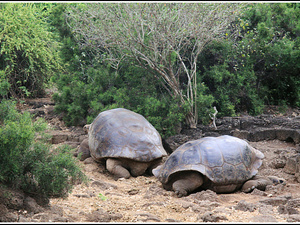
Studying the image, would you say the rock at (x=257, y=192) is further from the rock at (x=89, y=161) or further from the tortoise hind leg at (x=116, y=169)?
the rock at (x=89, y=161)

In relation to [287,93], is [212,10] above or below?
above

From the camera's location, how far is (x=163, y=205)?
3785 mm

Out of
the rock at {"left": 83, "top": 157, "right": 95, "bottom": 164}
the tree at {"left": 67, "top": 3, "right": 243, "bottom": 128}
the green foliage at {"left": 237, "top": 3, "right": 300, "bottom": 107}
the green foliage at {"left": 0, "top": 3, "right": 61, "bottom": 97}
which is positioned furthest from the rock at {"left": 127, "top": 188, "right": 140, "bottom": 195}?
the green foliage at {"left": 0, "top": 3, "right": 61, "bottom": 97}

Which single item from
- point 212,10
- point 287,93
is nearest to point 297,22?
point 287,93

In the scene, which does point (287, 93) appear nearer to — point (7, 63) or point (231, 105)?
point (231, 105)

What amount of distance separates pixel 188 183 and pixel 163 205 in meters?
0.69

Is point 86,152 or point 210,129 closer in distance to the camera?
point 86,152

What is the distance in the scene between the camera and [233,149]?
4.57 metres

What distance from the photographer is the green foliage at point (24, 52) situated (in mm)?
9633

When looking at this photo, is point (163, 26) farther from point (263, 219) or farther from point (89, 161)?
point (263, 219)

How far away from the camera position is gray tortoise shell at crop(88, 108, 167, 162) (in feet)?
17.2

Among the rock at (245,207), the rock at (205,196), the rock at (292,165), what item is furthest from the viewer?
the rock at (292,165)

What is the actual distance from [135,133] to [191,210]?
2.08m

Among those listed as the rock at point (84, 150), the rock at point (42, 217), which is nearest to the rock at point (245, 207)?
the rock at point (42, 217)
